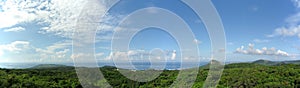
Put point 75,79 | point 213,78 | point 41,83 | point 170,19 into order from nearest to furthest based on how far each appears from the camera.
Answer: point 170,19 < point 213,78 < point 41,83 < point 75,79

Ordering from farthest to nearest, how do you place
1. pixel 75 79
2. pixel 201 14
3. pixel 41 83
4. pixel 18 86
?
pixel 75 79, pixel 41 83, pixel 18 86, pixel 201 14

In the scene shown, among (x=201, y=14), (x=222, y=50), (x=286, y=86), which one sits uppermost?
(x=201, y=14)

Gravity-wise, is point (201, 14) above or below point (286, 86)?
above

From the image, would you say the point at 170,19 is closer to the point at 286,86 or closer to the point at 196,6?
the point at 196,6

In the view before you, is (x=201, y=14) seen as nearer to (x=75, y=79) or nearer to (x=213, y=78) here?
(x=213, y=78)

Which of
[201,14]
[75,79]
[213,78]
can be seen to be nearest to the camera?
[201,14]

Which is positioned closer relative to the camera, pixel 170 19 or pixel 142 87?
pixel 170 19

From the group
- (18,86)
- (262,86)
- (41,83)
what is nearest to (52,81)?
(41,83)

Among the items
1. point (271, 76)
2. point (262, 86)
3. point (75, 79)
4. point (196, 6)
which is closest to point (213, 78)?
point (262, 86)

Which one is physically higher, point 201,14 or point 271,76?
point 201,14
